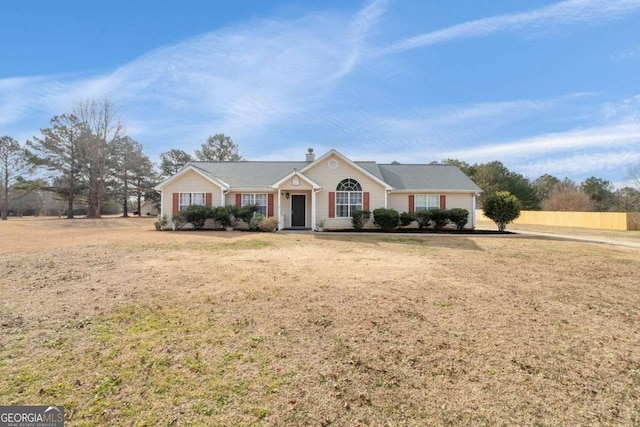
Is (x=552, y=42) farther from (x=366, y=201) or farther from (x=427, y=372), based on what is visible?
(x=427, y=372)

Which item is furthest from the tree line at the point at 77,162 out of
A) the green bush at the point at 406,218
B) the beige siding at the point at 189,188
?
the green bush at the point at 406,218

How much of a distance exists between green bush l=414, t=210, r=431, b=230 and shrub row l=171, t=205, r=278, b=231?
9.75 meters

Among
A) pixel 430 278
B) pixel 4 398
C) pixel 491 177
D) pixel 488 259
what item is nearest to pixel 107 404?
pixel 4 398

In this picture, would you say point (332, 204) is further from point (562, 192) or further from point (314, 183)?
point (562, 192)

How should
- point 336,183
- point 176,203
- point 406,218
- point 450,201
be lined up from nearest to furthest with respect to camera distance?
point 406,218
point 336,183
point 176,203
point 450,201

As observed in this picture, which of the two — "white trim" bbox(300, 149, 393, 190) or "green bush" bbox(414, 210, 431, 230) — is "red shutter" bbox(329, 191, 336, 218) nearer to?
"white trim" bbox(300, 149, 393, 190)

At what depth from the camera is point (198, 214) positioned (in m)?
19.3

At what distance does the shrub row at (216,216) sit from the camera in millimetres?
19141

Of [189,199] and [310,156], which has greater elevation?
[310,156]

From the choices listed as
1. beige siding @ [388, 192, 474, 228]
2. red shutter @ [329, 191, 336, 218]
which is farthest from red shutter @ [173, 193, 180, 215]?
beige siding @ [388, 192, 474, 228]

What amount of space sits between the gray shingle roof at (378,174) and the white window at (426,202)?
55 cm

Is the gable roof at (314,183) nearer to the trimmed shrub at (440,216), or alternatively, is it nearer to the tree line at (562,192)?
the trimmed shrub at (440,216)

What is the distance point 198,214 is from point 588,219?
3542 centimetres

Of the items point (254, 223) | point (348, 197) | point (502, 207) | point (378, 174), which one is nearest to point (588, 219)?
point (502, 207)
